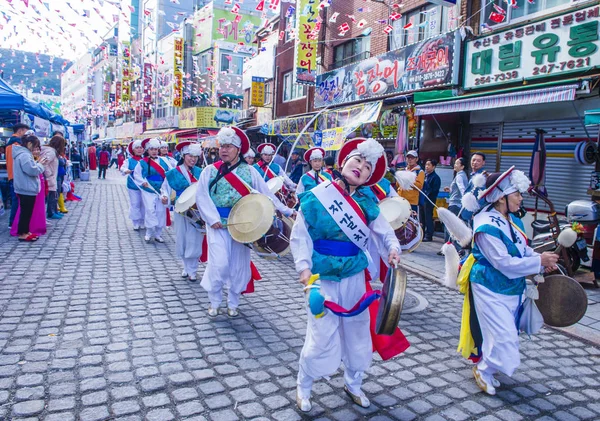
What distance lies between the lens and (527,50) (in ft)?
29.3

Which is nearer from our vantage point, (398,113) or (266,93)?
(398,113)

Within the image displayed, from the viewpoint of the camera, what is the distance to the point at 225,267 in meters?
4.80

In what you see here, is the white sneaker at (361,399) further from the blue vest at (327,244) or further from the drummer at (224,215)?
the drummer at (224,215)

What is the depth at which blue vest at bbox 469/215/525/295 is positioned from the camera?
10.8 feet

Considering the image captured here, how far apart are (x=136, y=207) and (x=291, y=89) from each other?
42.4 ft

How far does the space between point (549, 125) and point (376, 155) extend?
7701 mm

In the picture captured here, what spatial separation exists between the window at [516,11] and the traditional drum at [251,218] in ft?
22.6

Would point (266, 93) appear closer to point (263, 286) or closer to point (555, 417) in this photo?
point (263, 286)

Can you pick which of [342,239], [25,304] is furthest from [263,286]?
[342,239]

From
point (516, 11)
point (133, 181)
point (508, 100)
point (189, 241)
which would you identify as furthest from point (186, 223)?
point (516, 11)

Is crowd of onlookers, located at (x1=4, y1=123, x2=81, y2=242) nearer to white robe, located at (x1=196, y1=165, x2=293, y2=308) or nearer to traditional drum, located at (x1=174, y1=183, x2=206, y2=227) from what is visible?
traditional drum, located at (x1=174, y1=183, x2=206, y2=227)

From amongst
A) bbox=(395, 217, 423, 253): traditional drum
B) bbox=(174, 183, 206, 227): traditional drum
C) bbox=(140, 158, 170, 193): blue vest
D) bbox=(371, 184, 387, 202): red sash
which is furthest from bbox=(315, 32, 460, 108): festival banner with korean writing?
bbox=(174, 183, 206, 227): traditional drum

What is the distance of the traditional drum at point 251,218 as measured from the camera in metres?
4.66

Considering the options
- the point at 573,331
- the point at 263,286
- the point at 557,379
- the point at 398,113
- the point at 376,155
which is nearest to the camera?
the point at 376,155
